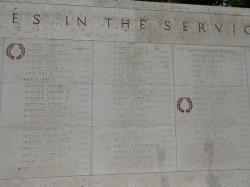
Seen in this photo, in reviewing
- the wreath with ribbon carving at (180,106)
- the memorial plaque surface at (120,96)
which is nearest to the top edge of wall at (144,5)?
the memorial plaque surface at (120,96)

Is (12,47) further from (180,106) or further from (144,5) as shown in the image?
(180,106)

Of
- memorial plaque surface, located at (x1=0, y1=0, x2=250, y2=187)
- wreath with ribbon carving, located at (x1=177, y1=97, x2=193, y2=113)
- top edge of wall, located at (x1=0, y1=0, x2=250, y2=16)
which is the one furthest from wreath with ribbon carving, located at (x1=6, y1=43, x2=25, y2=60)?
wreath with ribbon carving, located at (x1=177, y1=97, x2=193, y2=113)

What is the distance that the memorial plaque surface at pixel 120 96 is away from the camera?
20.3ft

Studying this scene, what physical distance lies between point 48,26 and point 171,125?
2.90 meters

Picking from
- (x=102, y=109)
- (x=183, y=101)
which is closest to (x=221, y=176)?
(x=183, y=101)

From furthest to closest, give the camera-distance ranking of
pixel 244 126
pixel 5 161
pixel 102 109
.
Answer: pixel 244 126
pixel 102 109
pixel 5 161

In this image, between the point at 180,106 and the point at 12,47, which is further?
the point at 180,106

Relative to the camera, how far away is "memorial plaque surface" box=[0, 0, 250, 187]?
618 centimetres

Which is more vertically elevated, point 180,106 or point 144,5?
point 144,5

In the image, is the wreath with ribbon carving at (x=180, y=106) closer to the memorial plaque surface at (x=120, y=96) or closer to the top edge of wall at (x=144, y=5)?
the memorial plaque surface at (x=120, y=96)

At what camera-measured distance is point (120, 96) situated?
6523 millimetres

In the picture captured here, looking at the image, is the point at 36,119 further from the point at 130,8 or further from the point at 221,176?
the point at 221,176

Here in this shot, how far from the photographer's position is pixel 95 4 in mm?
6781

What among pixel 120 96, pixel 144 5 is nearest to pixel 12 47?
pixel 120 96
